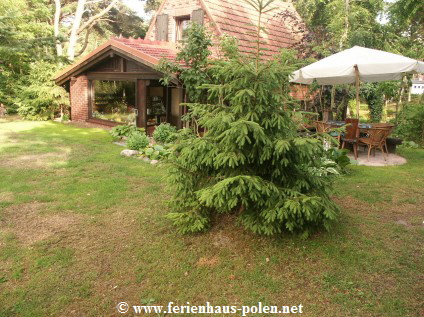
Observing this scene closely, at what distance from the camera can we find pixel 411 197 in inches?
218

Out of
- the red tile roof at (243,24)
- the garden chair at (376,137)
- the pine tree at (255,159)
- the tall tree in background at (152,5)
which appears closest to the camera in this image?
the pine tree at (255,159)

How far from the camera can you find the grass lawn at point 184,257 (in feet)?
10.2

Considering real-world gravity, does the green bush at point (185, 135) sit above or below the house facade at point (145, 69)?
below

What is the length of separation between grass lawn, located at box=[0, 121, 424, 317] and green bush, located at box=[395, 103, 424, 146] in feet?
19.0

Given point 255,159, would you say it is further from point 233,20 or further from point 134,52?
point 233,20

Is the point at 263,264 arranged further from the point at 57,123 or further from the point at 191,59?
the point at 57,123

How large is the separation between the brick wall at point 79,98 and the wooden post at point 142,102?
12.8 ft

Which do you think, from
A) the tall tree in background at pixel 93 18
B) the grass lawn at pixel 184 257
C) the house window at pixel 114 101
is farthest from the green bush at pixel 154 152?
the tall tree in background at pixel 93 18

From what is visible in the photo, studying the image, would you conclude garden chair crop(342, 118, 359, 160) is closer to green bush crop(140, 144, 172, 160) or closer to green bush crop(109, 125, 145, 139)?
green bush crop(140, 144, 172, 160)

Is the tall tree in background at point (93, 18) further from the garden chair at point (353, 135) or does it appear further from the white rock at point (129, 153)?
the garden chair at point (353, 135)

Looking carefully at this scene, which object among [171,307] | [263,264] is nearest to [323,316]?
[263,264]

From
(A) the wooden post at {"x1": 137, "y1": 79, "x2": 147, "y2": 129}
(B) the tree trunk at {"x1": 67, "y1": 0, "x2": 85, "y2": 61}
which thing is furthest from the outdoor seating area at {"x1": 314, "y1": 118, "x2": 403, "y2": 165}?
(B) the tree trunk at {"x1": 67, "y1": 0, "x2": 85, "y2": 61}

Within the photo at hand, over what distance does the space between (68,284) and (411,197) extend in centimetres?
532

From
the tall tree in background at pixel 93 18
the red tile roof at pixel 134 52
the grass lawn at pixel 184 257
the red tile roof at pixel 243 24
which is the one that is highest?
the tall tree in background at pixel 93 18
